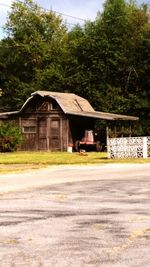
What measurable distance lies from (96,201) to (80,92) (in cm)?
4498

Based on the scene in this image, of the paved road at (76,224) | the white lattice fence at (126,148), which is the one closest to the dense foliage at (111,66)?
the white lattice fence at (126,148)

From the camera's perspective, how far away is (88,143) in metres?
45.0

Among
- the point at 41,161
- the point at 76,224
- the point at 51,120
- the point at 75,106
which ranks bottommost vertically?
the point at 41,161

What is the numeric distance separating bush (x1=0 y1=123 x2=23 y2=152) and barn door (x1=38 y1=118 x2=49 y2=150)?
7.55ft

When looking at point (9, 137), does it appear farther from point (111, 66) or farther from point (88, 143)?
point (111, 66)

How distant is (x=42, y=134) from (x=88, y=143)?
5.25 metres

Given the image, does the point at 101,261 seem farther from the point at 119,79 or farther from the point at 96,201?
the point at 119,79

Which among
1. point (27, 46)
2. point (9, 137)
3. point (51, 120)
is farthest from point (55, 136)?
point (27, 46)

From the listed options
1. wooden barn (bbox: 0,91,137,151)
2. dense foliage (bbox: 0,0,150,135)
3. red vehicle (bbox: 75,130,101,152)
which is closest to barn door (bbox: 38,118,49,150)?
wooden barn (bbox: 0,91,137,151)

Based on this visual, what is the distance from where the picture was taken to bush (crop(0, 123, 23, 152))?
44.6 meters

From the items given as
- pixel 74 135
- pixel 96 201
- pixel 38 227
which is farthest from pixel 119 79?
pixel 38 227

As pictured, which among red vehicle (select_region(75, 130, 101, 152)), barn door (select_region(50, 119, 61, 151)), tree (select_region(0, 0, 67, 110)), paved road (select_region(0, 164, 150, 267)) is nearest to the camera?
paved road (select_region(0, 164, 150, 267))

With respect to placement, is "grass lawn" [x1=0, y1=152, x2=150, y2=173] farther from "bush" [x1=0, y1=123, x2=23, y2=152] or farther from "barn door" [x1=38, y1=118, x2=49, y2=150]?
"barn door" [x1=38, y1=118, x2=49, y2=150]

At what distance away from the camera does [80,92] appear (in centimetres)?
5700
